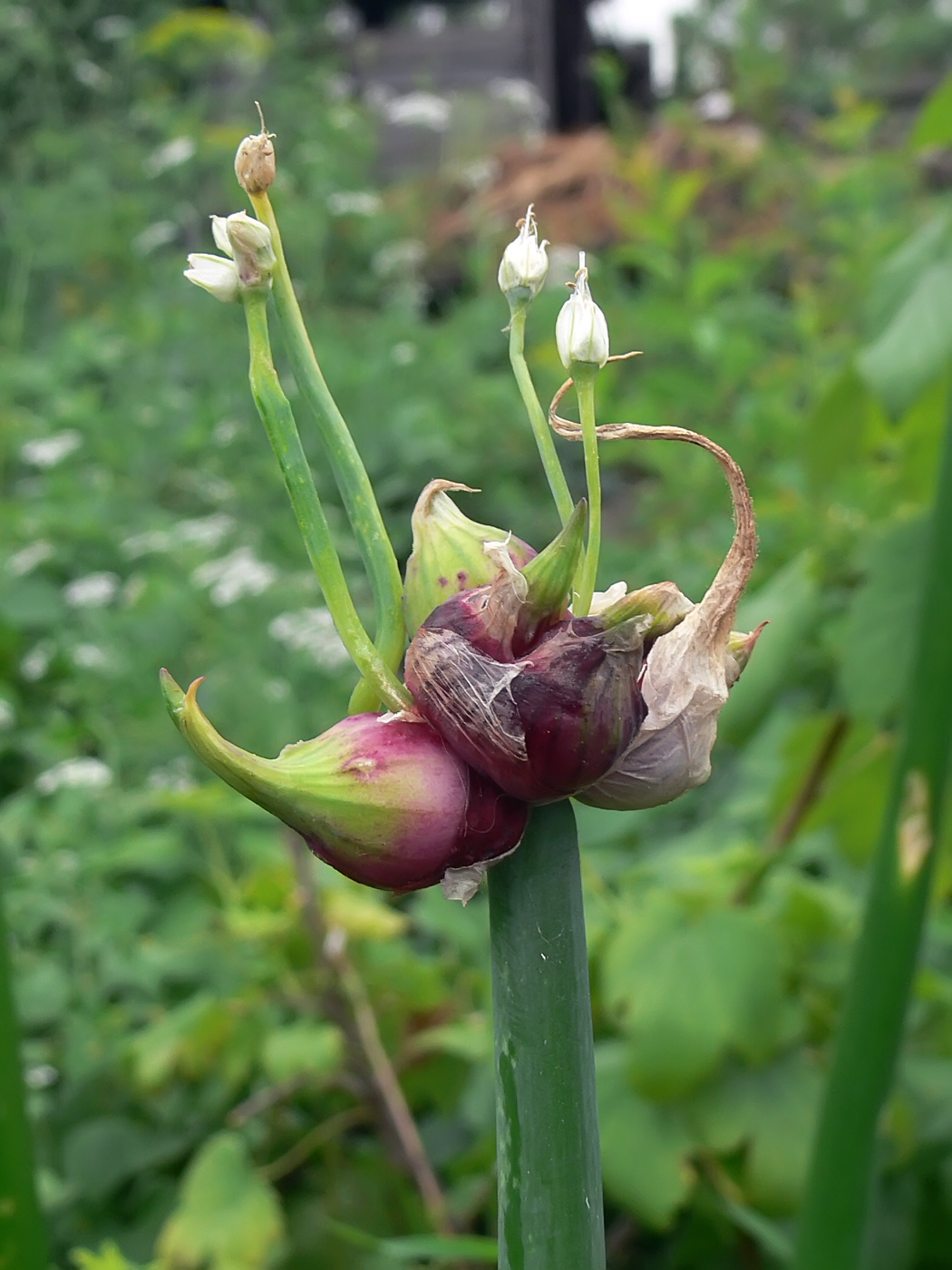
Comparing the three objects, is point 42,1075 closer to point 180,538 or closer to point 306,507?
point 306,507

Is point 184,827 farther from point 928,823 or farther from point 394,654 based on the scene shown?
point 394,654

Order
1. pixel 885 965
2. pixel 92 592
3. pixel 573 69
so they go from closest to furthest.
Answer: pixel 885 965 < pixel 92 592 < pixel 573 69

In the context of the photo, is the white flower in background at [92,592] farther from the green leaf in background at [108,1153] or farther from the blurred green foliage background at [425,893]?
the green leaf in background at [108,1153]

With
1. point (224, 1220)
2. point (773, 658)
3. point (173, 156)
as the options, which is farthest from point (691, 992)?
point (173, 156)

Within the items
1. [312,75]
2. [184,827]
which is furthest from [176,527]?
[312,75]

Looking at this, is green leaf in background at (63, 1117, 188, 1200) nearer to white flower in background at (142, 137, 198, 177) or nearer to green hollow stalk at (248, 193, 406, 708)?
green hollow stalk at (248, 193, 406, 708)

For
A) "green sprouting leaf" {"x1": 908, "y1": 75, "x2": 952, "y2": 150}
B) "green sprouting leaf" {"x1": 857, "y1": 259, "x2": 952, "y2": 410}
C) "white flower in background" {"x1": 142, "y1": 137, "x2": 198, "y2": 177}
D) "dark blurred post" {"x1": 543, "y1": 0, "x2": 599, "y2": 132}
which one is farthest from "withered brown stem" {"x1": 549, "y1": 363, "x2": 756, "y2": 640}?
"dark blurred post" {"x1": 543, "y1": 0, "x2": 599, "y2": 132}
